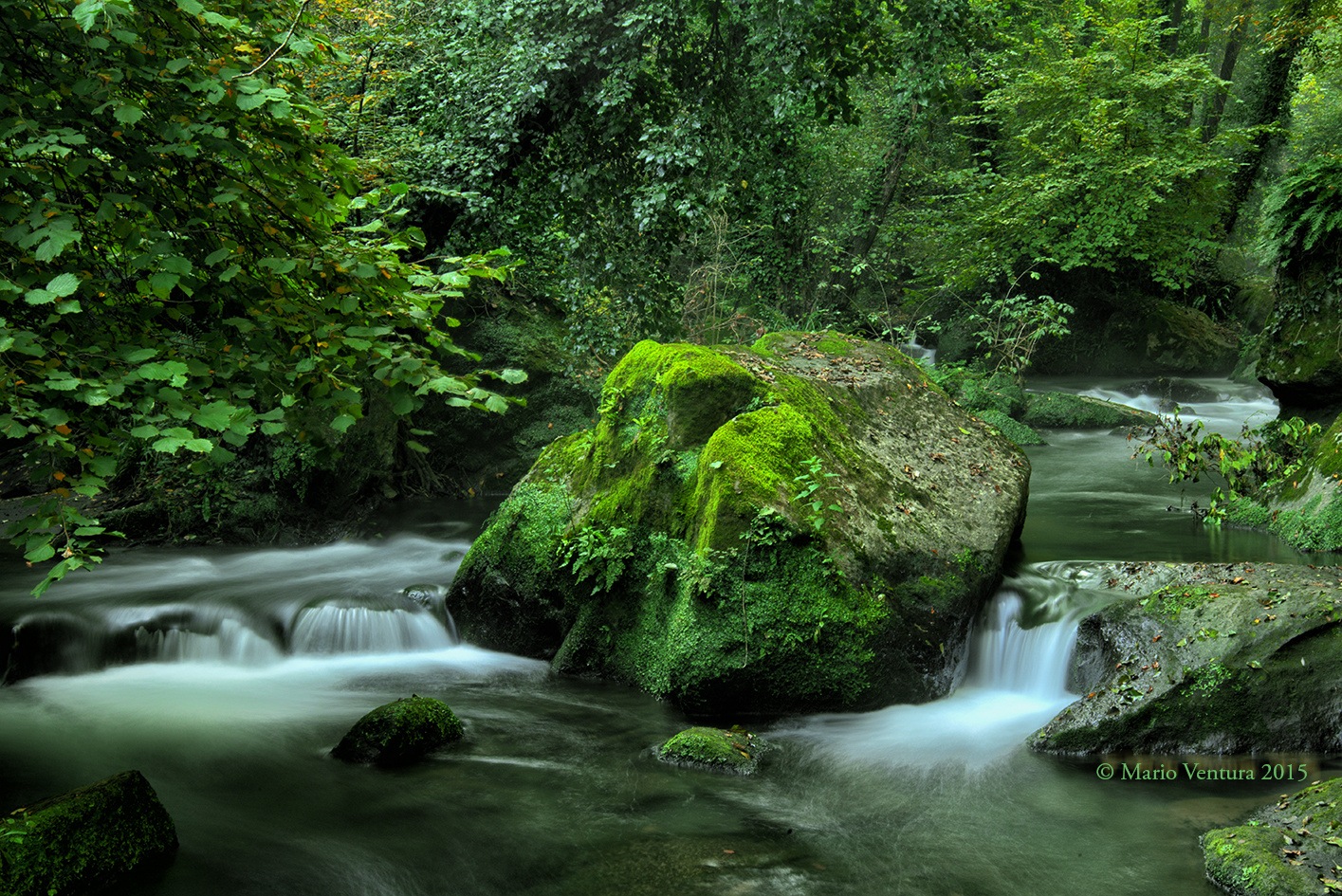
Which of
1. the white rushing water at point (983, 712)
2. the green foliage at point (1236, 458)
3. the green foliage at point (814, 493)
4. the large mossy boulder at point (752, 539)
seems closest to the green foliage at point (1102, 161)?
the green foliage at point (1236, 458)

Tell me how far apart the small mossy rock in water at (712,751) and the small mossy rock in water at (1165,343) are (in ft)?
67.7

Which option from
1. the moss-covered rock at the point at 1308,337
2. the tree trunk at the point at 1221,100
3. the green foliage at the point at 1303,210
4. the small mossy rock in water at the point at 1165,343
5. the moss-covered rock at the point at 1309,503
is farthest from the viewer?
the tree trunk at the point at 1221,100

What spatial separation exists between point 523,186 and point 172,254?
8062mm

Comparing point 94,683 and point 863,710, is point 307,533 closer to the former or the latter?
point 94,683

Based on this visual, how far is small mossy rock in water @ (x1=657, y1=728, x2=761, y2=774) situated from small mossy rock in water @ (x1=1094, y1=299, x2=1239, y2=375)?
2063 centimetres

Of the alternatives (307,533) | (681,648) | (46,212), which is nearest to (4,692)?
(307,533)

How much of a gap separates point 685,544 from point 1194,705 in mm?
3621

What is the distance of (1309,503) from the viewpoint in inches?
341

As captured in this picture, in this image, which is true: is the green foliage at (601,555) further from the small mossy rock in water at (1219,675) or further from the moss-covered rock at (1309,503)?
the moss-covered rock at (1309,503)

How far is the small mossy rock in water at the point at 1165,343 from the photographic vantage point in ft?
72.1

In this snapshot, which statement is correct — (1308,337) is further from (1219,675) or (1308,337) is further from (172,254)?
(172,254)

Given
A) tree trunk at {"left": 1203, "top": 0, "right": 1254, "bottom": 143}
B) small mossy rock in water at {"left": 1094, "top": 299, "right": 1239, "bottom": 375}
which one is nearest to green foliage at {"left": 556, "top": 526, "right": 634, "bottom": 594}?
small mossy rock in water at {"left": 1094, "top": 299, "right": 1239, "bottom": 375}

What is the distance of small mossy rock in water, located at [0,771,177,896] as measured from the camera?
3.97 m

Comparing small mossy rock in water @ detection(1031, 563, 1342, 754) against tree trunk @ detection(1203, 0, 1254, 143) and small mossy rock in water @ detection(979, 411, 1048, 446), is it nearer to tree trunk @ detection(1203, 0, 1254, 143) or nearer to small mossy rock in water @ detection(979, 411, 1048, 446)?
small mossy rock in water @ detection(979, 411, 1048, 446)
